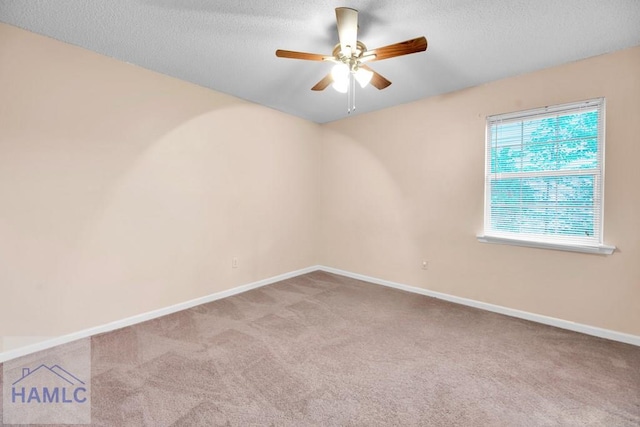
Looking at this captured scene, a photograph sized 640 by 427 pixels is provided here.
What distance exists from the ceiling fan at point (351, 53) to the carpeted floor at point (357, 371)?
2.16 m

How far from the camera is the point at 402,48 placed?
179 centimetres

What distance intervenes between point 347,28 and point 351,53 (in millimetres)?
189

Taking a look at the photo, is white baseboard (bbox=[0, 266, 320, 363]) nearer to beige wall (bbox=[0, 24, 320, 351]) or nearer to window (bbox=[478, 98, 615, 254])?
beige wall (bbox=[0, 24, 320, 351])

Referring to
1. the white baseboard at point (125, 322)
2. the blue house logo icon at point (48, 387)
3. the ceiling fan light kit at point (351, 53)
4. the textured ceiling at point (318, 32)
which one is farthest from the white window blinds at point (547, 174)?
the blue house logo icon at point (48, 387)

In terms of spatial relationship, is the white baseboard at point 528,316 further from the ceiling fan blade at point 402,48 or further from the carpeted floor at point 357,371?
the ceiling fan blade at point 402,48

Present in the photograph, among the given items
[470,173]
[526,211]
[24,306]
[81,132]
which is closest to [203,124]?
[81,132]

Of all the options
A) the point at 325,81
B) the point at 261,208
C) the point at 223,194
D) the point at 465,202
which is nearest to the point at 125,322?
the point at 223,194

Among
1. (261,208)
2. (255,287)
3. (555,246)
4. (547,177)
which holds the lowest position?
(255,287)

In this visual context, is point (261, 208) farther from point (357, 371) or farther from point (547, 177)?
point (547, 177)

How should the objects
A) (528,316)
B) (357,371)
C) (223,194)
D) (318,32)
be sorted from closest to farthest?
(357,371) → (318,32) → (528,316) → (223,194)

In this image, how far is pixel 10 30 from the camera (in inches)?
79.0

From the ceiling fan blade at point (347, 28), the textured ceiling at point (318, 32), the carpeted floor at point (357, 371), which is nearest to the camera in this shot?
the carpeted floor at point (357, 371)

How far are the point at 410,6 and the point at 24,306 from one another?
352 cm

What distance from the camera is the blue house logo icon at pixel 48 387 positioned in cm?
167
